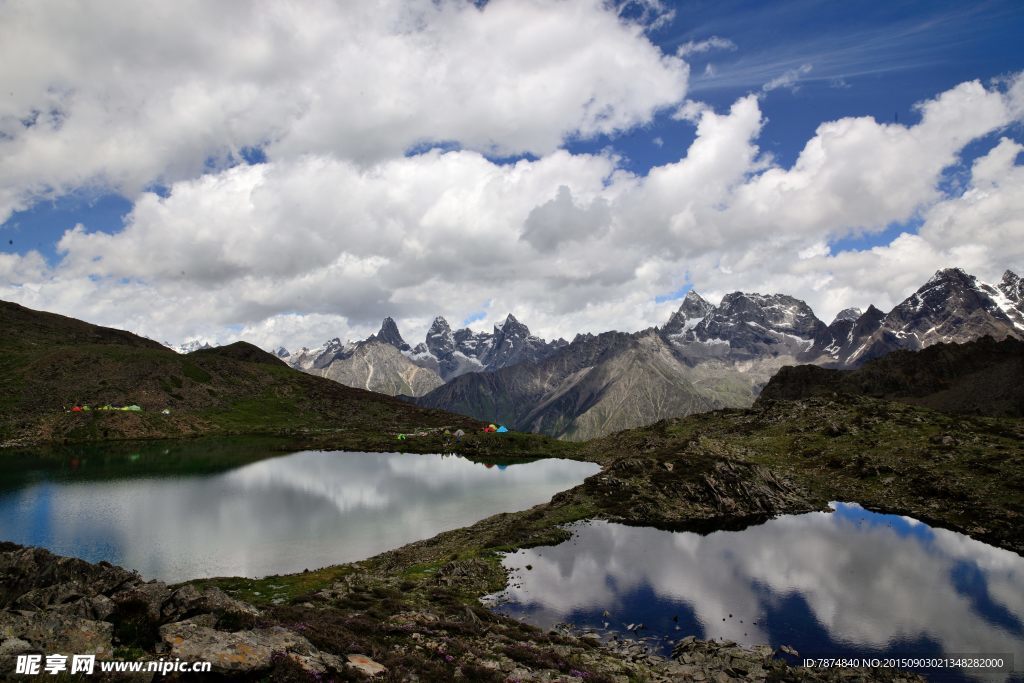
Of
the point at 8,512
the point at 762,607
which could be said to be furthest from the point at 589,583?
the point at 8,512

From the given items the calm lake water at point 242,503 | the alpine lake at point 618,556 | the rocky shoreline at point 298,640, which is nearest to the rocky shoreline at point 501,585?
the rocky shoreline at point 298,640

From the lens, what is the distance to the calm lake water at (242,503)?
202 feet

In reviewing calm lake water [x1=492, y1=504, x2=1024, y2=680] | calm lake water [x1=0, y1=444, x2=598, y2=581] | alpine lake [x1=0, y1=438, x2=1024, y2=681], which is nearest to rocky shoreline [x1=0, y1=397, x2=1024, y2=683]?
calm lake water [x1=492, y1=504, x2=1024, y2=680]

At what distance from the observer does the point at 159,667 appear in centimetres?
1970

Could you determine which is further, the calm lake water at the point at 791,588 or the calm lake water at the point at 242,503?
the calm lake water at the point at 242,503

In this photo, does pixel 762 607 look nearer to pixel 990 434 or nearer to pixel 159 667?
pixel 159 667

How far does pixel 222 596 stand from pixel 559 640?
23218 mm

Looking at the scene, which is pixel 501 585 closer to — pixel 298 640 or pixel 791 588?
pixel 791 588

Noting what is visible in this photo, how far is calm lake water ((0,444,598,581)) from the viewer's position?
202 ft

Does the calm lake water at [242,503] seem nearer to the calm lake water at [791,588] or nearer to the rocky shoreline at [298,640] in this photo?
the calm lake water at [791,588]

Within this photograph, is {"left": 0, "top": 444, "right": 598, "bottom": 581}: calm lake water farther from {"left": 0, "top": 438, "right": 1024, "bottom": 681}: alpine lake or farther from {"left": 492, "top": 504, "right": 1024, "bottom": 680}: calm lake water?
{"left": 492, "top": 504, "right": 1024, "bottom": 680}: calm lake water

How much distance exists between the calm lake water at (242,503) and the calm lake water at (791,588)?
25.0 metres

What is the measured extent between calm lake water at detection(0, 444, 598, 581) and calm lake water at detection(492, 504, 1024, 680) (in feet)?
82.0

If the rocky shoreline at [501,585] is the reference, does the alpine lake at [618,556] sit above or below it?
below
